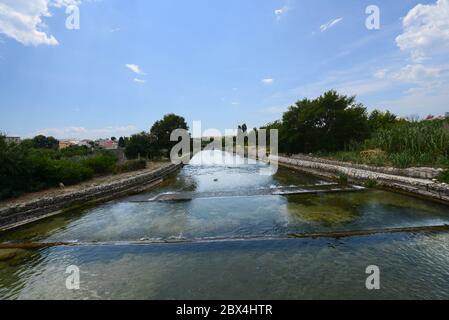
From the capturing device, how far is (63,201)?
10453 millimetres

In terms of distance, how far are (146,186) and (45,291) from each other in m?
11.0

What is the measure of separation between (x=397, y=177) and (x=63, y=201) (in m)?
13.7

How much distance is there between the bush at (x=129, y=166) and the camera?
18.4m

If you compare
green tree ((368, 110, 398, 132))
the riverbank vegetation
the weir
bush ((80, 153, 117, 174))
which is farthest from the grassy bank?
green tree ((368, 110, 398, 132))

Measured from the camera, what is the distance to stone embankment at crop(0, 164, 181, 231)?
28.0 ft

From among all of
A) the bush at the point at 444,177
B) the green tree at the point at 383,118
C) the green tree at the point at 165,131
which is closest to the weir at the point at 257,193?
the bush at the point at 444,177

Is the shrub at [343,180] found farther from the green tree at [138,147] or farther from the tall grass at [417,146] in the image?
the green tree at [138,147]

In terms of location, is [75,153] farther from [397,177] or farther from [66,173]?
[397,177]

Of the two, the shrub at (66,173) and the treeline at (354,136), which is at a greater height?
the treeline at (354,136)

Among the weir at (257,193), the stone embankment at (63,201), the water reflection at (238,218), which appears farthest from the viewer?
the weir at (257,193)

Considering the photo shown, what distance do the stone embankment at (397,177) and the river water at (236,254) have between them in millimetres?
686

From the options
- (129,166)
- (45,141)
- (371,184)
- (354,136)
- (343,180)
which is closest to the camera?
(371,184)

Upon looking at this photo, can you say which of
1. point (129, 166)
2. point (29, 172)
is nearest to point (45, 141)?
point (129, 166)

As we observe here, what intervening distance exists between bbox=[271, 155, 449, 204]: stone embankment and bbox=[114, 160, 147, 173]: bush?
42.4 feet
